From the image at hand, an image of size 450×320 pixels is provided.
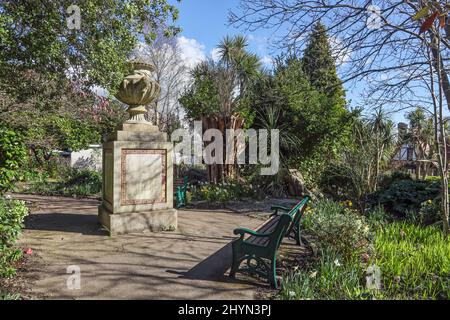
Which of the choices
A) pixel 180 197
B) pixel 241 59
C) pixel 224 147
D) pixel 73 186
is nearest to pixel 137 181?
pixel 180 197

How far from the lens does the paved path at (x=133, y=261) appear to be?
10.6ft

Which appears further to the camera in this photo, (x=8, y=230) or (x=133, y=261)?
(x=133, y=261)

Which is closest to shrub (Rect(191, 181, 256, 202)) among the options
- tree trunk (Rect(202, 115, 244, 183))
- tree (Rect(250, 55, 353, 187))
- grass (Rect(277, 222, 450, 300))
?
tree trunk (Rect(202, 115, 244, 183))

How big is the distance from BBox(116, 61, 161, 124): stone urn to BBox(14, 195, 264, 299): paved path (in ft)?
7.61

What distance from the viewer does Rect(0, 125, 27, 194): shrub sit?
13.8ft

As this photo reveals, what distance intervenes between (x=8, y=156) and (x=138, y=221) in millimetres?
2312

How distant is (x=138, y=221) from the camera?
5.53 meters

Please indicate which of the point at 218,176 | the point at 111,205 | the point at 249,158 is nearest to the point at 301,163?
the point at 249,158

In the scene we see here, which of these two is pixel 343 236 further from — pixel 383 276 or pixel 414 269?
pixel 414 269

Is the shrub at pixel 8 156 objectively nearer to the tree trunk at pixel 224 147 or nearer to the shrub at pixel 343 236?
the shrub at pixel 343 236

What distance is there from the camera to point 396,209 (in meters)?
7.14

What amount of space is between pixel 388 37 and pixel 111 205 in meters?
6.36

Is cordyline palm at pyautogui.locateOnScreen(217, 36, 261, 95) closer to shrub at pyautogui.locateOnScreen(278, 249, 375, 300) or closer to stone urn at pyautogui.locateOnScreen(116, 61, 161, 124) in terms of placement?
stone urn at pyautogui.locateOnScreen(116, 61, 161, 124)
